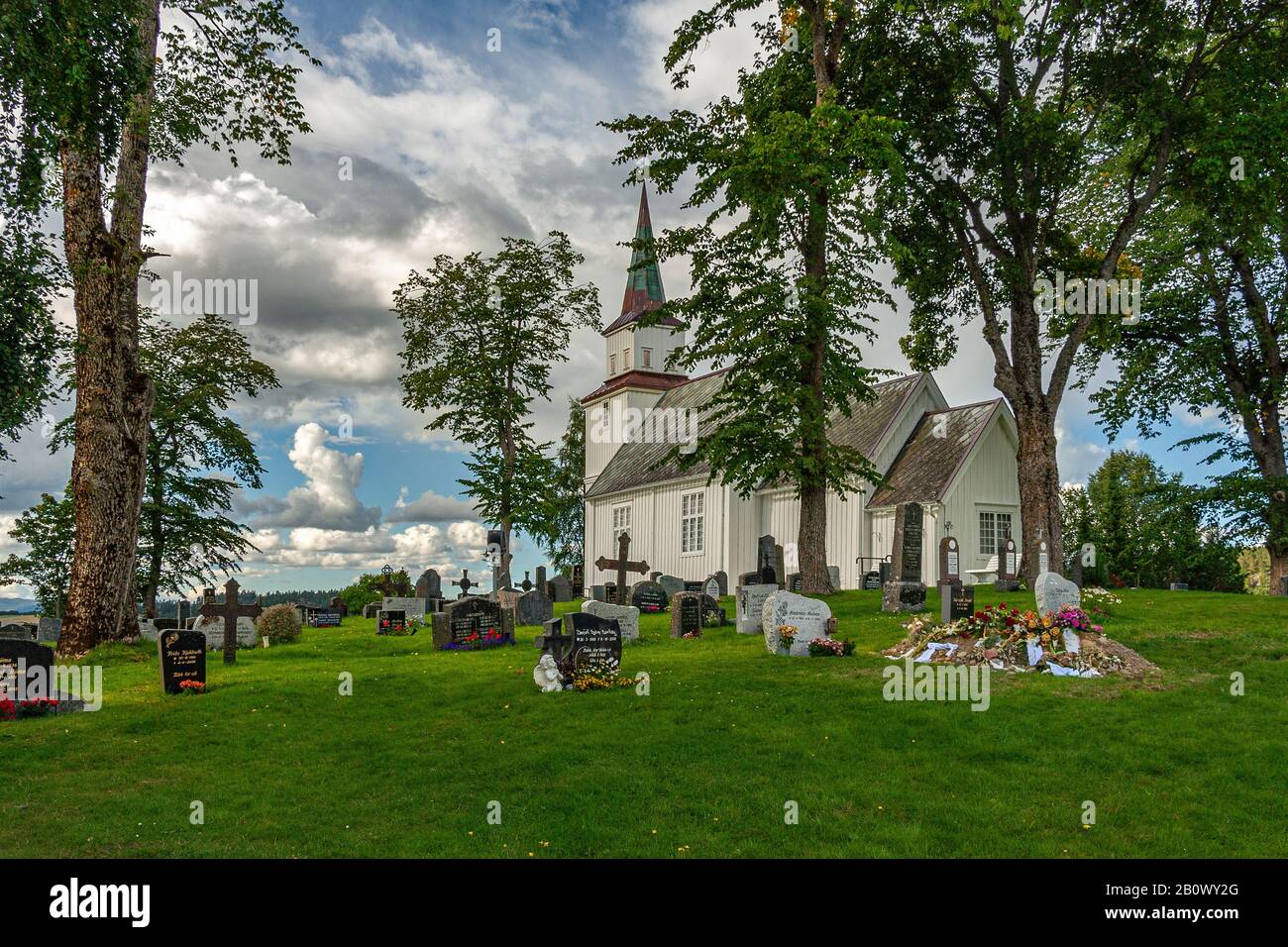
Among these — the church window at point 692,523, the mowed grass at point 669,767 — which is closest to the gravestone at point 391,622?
the mowed grass at point 669,767

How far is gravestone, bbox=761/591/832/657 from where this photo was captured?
609 inches

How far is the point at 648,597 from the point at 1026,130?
15.2m

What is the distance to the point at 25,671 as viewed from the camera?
472 inches

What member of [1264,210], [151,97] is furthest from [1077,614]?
[151,97]

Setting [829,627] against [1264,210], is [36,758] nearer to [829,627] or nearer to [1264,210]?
[829,627]

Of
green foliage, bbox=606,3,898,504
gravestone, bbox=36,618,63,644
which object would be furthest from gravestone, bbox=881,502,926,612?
gravestone, bbox=36,618,63,644

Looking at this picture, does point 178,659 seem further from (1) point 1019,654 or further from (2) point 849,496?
(2) point 849,496

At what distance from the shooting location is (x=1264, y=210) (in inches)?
874

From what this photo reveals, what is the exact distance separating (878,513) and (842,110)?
14.1 meters

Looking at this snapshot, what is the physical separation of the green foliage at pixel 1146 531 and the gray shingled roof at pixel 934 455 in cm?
621

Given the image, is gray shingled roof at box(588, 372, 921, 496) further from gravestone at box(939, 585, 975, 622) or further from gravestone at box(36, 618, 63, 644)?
gravestone at box(36, 618, 63, 644)

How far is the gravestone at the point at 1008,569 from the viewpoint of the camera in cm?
2400

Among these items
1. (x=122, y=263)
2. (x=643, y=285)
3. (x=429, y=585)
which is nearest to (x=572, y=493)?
(x=643, y=285)

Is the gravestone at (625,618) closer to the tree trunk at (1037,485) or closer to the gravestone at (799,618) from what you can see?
the gravestone at (799,618)
